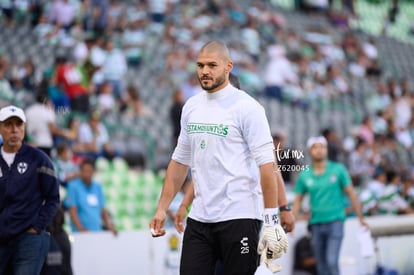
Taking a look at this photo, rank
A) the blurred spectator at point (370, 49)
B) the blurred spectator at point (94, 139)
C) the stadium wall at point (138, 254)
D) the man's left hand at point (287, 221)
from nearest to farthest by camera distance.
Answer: the man's left hand at point (287, 221)
the stadium wall at point (138, 254)
the blurred spectator at point (94, 139)
the blurred spectator at point (370, 49)

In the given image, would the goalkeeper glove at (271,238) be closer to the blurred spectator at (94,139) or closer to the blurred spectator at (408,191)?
the blurred spectator at (94,139)

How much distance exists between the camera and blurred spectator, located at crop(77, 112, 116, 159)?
50.0 ft

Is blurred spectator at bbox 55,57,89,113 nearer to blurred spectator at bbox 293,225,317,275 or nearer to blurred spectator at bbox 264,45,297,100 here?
blurred spectator at bbox 293,225,317,275

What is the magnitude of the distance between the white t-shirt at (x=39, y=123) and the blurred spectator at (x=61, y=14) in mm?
8128

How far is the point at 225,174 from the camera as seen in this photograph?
22.6ft

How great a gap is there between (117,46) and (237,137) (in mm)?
13529

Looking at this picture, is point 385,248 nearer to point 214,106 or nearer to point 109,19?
point 214,106

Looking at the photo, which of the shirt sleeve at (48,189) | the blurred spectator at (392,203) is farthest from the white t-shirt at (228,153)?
the blurred spectator at (392,203)

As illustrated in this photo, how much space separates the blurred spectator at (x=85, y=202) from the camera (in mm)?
11656

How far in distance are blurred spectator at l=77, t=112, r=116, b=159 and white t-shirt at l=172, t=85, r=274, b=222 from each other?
8021 millimetres

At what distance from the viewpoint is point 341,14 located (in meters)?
32.8

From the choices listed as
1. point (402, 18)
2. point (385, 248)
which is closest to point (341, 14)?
point (402, 18)

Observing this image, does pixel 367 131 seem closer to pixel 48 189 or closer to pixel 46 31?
pixel 46 31

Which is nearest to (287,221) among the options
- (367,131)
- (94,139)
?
(94,139)
